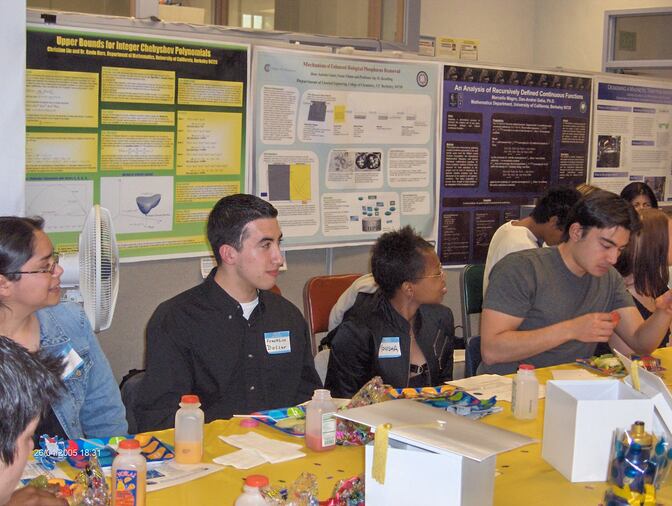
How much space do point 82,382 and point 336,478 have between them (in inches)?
33.4

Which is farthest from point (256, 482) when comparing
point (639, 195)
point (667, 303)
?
Answer: point (639, 195)

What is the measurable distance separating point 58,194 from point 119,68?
1.94ft

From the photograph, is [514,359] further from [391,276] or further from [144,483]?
[144,483]

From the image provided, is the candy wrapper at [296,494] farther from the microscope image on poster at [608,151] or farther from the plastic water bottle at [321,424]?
the microscope image on poster at [608,151]

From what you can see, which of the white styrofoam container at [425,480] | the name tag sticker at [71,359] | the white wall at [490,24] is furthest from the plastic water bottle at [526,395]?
the white wall at [490,24]

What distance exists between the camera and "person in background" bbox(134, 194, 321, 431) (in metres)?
2.65

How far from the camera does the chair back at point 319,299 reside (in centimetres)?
379

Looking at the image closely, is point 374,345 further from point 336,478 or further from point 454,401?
point 336,478

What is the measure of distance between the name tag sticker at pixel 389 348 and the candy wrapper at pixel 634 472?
129cm

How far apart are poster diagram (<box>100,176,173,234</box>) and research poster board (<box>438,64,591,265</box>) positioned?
174 centimetres

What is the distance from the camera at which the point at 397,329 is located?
10.4 feet

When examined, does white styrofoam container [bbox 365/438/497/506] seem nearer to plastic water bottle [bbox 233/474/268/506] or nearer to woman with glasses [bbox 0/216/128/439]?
plastic water bottle [bbox 233/474/268/506]

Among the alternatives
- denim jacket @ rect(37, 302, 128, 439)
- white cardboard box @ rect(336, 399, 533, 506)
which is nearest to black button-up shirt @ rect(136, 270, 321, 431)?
denim jacket @ rect(37, 302, 128, 439)

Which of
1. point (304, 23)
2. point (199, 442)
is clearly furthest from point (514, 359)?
point (304, 23)
